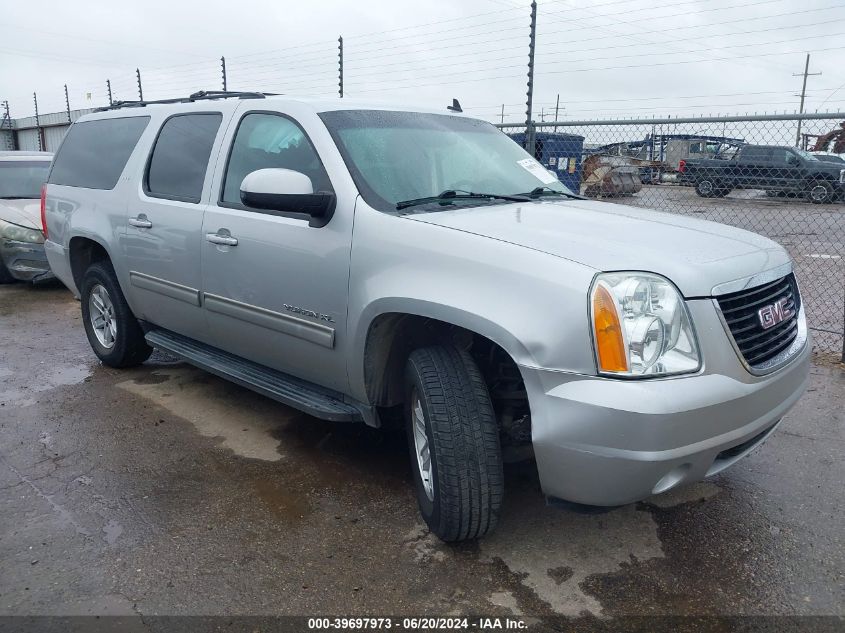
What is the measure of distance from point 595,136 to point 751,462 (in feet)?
13.6

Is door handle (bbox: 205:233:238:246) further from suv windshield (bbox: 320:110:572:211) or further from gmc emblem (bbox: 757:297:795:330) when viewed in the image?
gmc emblem (bbox: 757:297:795:330)

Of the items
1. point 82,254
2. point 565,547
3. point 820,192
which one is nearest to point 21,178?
point 82,254

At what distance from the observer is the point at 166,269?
13.7 ft

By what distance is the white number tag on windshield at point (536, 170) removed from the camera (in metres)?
3.85

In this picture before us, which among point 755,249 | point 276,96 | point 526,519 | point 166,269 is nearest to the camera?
point 755,249

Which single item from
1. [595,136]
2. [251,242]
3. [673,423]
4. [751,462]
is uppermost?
[595,136]

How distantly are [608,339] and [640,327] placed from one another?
0.39 feet

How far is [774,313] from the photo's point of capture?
109 inches

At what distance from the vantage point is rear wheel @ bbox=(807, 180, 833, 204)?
23.7 ft

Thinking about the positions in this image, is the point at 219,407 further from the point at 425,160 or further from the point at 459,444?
the point at 459,444

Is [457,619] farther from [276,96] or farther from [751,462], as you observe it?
[276,96]

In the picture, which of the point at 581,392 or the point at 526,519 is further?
the point at 526,519

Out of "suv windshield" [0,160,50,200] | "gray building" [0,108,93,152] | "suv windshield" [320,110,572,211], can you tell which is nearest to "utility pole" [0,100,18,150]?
"gray building" [0,108,93,152]

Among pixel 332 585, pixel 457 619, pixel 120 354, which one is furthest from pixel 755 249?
pixel 120 354
